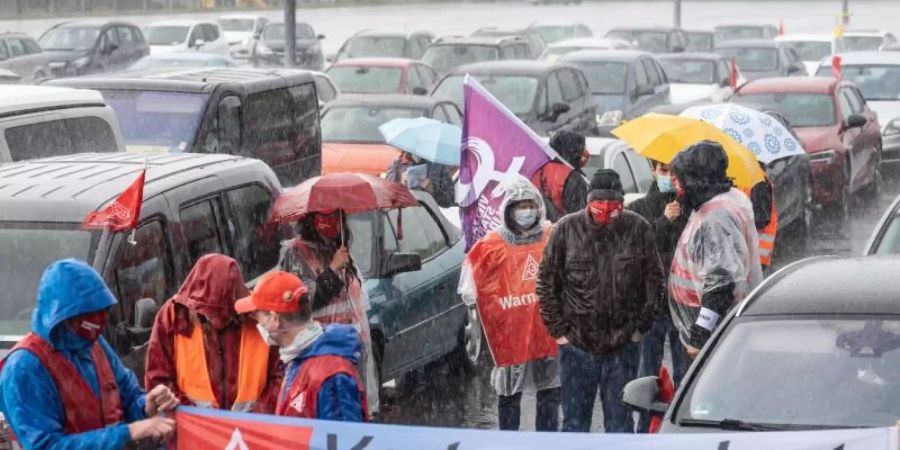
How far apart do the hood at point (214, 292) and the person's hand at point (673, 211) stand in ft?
11.8

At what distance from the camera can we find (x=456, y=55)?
29.4 m

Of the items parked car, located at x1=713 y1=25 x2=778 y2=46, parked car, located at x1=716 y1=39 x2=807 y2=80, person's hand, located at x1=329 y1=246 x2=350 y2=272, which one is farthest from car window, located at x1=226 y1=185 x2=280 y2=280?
parked car, located at x1=713 y1=25 x2=778 y2=46

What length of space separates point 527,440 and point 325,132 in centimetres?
1298

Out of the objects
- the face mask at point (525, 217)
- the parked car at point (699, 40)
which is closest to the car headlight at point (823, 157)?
the face mask at point (525, 217)

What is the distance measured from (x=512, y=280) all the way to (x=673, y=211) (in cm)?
119

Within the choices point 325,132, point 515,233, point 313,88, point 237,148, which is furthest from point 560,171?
point 325,132

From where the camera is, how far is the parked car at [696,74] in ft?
90.2

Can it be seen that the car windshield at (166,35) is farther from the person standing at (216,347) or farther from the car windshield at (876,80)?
the person standing at (216,347)

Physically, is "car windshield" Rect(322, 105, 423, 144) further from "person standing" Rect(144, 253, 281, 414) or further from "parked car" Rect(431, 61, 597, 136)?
"person standing" Rect(144, 253, 281, 414)

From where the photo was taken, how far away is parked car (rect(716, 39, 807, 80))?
3147 centimetres

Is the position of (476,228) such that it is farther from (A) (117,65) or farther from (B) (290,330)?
(A) (117,65)

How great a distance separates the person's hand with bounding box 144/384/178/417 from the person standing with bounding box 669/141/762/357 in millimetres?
3241

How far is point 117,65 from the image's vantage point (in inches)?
1385

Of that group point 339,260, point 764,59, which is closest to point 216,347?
point 339,260
